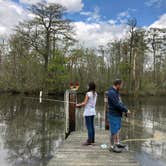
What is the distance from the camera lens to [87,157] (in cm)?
508

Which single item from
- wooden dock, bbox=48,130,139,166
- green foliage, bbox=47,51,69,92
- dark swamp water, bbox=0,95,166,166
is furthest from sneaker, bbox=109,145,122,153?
green foliage, bbox=47,51,69,92

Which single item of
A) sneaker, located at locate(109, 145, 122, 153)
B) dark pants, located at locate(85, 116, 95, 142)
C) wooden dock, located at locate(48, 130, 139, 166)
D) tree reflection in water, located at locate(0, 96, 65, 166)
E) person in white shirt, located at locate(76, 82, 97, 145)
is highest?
A: person in white shirt, located at locate(76, 82, 97, 145)

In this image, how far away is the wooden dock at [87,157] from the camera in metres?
4.70

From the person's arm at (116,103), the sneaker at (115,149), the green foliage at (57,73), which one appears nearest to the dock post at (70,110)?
the sneaker at (115,149)

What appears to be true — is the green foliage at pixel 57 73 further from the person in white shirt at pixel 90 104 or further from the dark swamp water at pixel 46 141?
the person in white shirt at pixel 90 104

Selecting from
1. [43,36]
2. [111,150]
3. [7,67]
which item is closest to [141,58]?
[43,36]

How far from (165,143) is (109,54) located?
1197 inches

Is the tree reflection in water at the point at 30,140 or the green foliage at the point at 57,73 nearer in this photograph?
the tree reflection in water at the point at 30,140

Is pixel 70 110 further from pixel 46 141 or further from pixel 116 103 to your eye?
pixel 116 103

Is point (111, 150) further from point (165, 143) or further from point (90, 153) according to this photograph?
point (165, 143)

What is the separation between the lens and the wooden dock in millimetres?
4695

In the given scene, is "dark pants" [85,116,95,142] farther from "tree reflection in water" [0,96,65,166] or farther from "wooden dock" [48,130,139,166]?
"tree reflection in water" [0,96,65,166]

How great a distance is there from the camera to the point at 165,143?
26.9 feet

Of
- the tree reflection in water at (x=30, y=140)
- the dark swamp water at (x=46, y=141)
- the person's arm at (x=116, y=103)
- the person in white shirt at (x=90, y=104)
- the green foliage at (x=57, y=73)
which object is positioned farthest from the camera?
the green foliage at (x=57, y=73)
